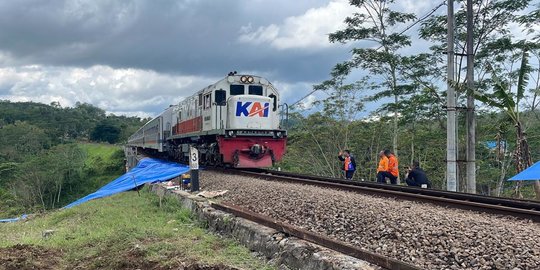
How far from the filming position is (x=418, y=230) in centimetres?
530

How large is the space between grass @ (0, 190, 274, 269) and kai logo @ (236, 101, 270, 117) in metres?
5.56

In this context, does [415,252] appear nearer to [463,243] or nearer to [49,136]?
[463,243]

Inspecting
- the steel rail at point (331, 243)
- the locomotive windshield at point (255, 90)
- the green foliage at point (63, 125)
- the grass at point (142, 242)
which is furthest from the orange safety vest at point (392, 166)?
the green foliage at point (63, 125)

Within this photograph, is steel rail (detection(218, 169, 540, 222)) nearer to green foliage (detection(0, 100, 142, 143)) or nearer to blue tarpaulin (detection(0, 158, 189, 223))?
blue tarpaulin (detection(0, 158, 189, 223))

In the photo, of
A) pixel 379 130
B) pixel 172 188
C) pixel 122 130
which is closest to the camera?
pixel 172 188

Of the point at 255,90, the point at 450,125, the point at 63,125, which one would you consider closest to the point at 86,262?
the point at 450,125

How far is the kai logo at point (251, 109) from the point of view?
611 inches

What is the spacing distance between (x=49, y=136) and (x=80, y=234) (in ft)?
300

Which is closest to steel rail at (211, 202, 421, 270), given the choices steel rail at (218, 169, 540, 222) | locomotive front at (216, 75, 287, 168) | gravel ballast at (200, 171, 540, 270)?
gravel ballast at (200, 171, 540, 270)

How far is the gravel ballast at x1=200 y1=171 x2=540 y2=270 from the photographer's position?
14.4ft

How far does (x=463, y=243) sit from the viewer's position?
4730 mm

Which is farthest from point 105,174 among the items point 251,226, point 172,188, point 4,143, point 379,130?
point 251,226

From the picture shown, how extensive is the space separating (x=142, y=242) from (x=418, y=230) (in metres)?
4.07

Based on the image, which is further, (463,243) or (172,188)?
(172,188)
